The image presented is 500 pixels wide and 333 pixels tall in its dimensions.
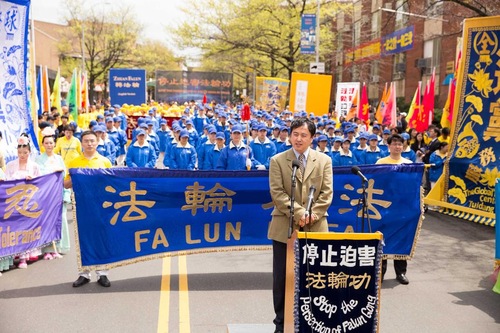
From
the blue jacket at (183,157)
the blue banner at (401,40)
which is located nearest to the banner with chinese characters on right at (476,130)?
the blue jacket at (183,157)

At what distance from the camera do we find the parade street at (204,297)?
6.02 meters

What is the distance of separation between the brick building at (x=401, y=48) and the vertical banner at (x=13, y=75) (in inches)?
759

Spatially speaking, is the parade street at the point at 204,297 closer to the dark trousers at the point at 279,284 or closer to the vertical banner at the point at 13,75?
the dark trousers at the point at 279,284

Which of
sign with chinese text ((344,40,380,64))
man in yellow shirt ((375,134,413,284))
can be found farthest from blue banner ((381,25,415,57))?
man in yellow shirt ((375,134,413,284))

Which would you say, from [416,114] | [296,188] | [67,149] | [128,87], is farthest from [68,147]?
[128,87]

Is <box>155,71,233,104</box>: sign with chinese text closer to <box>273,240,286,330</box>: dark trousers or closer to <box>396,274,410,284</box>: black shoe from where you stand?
<box>396,274,410,284</box>: black shoe

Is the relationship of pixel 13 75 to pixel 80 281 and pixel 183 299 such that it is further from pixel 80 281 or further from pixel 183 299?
pixel 183 299

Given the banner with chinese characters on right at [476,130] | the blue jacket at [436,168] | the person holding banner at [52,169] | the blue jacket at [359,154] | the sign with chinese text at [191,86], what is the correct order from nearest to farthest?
the person holding banner at [52,169] → the banner with chinese characters on right at [476,130] → the blue jacket at [436,168] → the blue jacket at [359,154] → the sign with chinese text at [191,86]

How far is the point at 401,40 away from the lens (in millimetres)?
26828

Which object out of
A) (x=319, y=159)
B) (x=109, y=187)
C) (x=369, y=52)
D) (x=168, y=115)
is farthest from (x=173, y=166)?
(x=369, y=52)

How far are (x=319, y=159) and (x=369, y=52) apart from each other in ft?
107

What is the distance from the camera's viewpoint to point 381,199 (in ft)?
25.7

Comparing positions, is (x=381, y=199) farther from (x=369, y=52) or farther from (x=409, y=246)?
(x=369, y=52)

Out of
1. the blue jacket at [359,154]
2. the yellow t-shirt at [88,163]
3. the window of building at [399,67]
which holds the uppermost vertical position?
the window of building at [399,67]
